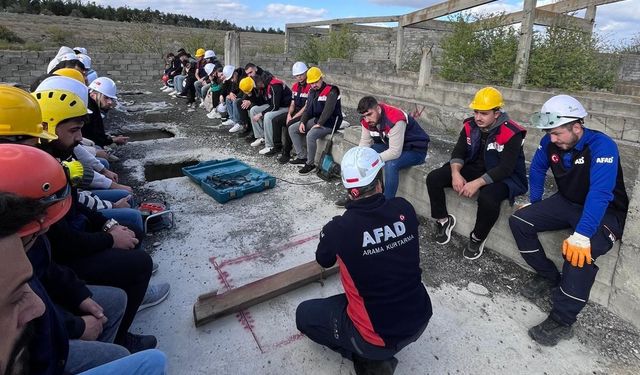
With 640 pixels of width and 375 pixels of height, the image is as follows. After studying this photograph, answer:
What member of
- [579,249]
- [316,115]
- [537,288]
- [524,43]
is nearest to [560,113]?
[579,249]

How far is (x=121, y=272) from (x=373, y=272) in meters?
1.47

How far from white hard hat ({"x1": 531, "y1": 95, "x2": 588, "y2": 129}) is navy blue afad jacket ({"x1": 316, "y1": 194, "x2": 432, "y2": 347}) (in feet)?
4.39

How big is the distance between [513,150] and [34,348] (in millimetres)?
3311

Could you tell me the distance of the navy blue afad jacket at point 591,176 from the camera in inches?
93.0

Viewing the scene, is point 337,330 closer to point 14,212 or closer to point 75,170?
point 14,212

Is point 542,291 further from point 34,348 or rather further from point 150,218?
point 150,218

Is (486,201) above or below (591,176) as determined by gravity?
below

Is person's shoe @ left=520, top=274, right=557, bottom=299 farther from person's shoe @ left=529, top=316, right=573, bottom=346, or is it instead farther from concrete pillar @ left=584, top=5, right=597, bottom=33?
concrete pillar @ left=584, top=5, right=597, bottom=33

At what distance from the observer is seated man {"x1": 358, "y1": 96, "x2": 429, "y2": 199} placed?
3891mm

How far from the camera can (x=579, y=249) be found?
2.37m

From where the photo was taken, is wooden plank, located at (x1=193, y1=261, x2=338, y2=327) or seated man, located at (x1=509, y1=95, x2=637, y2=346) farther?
wooden plank, located at (x1=193, y1=261, x2=338, y2=327)

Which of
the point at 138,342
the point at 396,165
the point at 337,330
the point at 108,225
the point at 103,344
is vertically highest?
the point at 396,165

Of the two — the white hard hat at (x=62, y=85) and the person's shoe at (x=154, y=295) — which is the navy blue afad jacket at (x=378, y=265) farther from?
the white hard hat at (x=62, y=85)

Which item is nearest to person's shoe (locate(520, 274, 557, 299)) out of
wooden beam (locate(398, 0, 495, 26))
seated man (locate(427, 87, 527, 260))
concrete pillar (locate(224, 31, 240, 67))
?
seated man (locate(427, 87, 527, 260))
